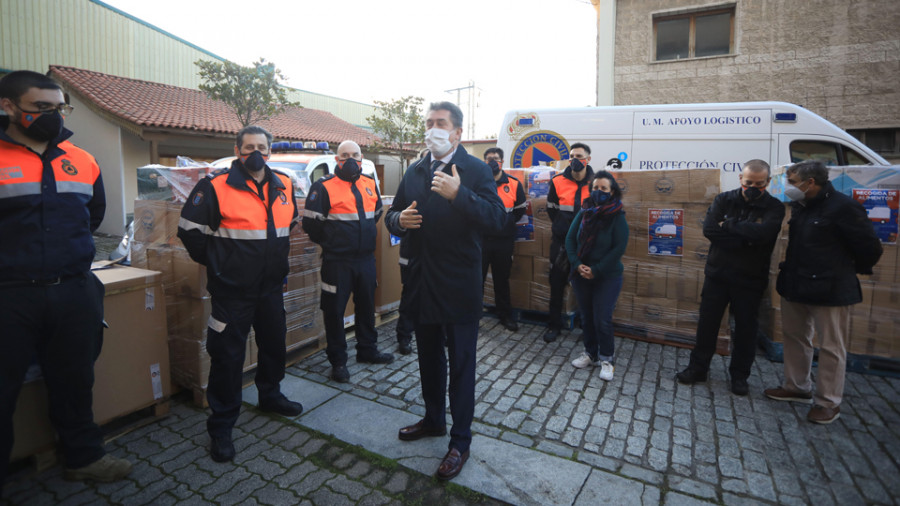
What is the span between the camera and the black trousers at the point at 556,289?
17.0ft

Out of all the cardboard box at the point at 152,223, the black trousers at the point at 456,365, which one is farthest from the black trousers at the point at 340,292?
the black trousers at the point at 456,365

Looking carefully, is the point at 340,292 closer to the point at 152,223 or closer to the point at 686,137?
the point at 152,223

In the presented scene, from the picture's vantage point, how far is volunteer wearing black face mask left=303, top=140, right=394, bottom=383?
4020 mm

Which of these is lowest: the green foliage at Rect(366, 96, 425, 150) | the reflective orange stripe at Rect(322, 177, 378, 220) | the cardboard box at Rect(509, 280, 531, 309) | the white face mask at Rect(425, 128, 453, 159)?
the cardboard box at Rect(509, 280, 531, 309)

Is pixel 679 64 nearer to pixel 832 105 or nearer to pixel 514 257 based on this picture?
pixel 832 105

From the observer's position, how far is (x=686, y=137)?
21.9ft

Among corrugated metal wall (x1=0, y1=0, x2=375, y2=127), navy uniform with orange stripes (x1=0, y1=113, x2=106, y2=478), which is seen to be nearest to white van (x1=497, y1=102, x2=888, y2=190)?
navy uniform with orange stripes (x1=0, y1=113, x2=106, y2=478)

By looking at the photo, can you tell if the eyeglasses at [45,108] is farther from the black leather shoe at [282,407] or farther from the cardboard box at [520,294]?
the cardboard box at [520,294]

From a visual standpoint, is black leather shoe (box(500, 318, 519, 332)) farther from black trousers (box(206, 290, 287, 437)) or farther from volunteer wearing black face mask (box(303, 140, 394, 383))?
black trousers (box(206, 290, 287, 437))

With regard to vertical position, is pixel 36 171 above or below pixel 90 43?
below

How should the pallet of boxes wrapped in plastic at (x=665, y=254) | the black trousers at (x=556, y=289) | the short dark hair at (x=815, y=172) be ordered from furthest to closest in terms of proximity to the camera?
the black trousers at (x=556, y=289)
the pallet of boxes wrapped in plastic at (x=665, y=254)
the short dark hair at (x=815, y=172)

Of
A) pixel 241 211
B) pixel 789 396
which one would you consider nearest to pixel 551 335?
pixel 789 396

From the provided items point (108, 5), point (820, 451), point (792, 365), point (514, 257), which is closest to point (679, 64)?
point (514, 257)

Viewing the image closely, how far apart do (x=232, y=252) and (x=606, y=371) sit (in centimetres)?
306
